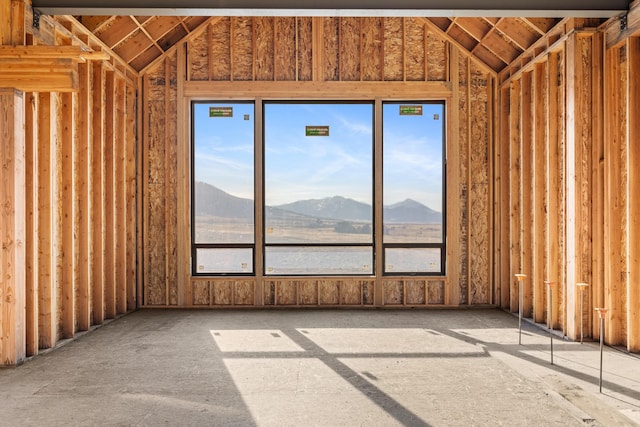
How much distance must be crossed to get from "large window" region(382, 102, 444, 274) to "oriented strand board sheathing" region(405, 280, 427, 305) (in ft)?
0.66

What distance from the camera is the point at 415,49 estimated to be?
27.9 feet

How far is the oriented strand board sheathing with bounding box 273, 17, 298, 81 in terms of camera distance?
27.7 feet

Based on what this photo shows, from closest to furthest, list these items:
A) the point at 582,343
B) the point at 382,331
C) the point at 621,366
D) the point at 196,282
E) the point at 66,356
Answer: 1. the point at 621,366
2. the point at 66,356
3. the point at 582,343
4. the point at 382,331
5. the point at 196,282

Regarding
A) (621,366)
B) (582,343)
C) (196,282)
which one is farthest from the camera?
(196,282)

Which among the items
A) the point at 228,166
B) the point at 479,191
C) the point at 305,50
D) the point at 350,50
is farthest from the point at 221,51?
the point at 479,191

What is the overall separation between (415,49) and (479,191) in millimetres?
2874

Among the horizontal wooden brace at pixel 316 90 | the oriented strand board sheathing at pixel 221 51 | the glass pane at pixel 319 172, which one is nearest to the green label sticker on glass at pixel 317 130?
the glass pane at pixel 319 172

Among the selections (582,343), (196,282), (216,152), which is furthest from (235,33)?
(582,343)

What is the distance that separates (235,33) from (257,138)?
1.96 m

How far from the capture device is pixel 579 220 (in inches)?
231

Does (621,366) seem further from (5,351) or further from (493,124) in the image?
(5,351)

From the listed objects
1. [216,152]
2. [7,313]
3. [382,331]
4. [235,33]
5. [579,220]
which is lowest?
[382,331]

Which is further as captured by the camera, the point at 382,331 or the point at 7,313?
the point at 382,331

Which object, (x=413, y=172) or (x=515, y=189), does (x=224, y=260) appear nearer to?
(x=413, y=172)
